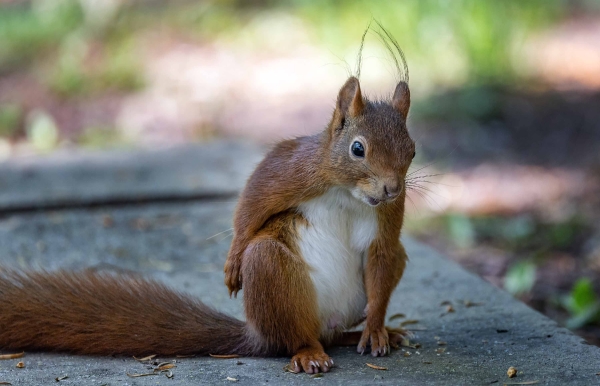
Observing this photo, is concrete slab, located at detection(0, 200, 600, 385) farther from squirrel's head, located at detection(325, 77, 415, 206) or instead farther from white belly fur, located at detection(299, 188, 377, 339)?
squirrel's head, located at detection(325, 77, 415, 206)

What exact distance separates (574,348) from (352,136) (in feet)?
3.02

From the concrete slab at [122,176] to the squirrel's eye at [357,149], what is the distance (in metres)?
1.85

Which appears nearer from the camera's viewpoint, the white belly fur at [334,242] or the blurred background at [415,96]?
the white belly fur at [334,242]

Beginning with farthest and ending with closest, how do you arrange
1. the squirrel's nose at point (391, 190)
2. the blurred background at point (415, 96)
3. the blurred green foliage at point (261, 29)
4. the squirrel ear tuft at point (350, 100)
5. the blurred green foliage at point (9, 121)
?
the blurred green foliage at point (261, 29) → the blurred green foliage at point (9, 121) → the blurred background at point (415, 96) → the squirrel ear tuft at point (350, 100) → the squirrel's nose at point (391, 190)

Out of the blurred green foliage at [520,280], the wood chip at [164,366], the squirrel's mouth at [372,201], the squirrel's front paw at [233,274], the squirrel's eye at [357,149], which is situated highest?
the squirrel's eye at [357,149]

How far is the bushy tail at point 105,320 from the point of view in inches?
95.6

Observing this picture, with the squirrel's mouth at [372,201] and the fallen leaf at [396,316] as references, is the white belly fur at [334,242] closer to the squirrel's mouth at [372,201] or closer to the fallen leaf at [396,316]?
the squirrel's mouth at [372,201]

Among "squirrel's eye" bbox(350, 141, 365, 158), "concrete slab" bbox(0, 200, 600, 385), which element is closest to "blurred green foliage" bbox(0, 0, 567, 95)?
"concrete slab" bbox(0, 200, 600, 385)

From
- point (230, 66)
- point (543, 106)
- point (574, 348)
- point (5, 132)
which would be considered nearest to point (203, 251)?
point (574, 348)

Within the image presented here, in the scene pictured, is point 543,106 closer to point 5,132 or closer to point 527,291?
point 527,291

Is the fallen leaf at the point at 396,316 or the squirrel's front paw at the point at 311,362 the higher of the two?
the squirrel's front paw at the point at 311,362

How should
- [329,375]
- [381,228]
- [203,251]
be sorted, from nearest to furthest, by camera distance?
[329,375] → [381,228] → [203,251]

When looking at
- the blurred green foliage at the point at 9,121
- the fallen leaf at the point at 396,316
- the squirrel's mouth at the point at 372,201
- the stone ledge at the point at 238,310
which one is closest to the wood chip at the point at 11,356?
the stone ledge at the point at 238,310

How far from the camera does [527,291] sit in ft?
12.7
